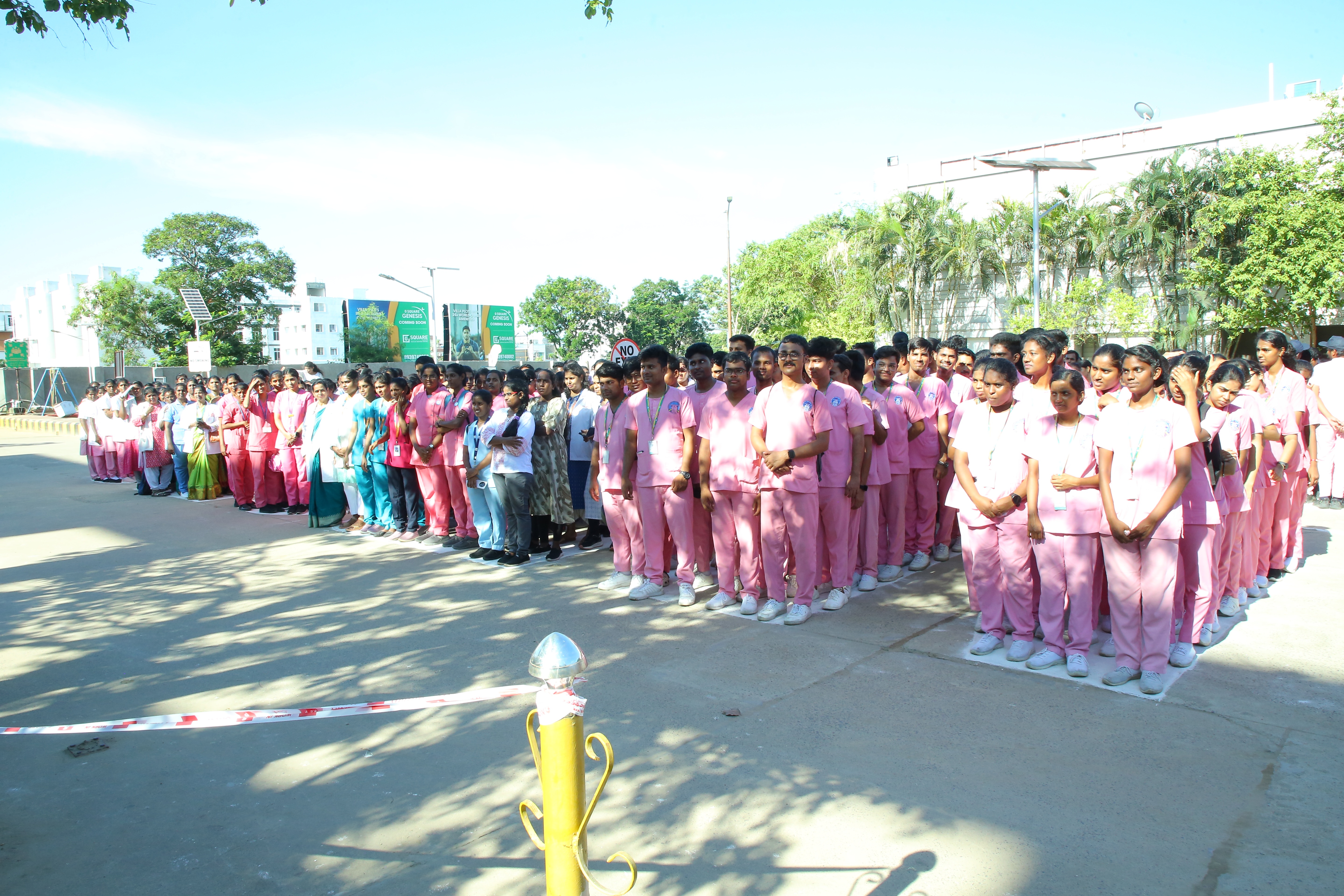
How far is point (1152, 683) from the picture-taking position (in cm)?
482

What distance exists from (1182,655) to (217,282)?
50.7 meters

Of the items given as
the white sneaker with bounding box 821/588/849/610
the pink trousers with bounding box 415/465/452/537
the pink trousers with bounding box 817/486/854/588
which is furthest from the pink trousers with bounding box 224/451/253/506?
the white sneaker with bounding box 821/588/849/610

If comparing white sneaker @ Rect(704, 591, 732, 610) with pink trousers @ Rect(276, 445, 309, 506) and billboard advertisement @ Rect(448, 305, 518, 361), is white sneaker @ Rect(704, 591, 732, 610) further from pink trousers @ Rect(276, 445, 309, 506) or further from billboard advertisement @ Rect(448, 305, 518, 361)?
billboard advertisement @ Rect(448, 305, 518, 361)

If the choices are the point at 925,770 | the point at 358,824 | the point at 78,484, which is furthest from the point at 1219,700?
the point at 78,484

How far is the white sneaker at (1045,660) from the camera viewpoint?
523 cm

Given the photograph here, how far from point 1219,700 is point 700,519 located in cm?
398

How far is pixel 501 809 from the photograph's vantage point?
3754 millimetres

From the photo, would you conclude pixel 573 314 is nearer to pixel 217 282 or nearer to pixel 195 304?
pixel 217 282

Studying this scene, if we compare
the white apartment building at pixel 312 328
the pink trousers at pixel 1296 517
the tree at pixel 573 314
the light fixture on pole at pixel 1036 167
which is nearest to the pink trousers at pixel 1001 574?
the pink trousers at pixel 1296 517

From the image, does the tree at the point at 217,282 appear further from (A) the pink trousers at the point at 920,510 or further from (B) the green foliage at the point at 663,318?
(A) the pink trousers at the point at 920,510

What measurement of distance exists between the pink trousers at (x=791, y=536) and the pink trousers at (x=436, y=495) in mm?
4239

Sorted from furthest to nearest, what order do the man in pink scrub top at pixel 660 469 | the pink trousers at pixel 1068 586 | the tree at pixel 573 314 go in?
the tree at pixel 573 314
the man in pink scrub top at pixel 660 469
the pink trousers at pixel 1068 586

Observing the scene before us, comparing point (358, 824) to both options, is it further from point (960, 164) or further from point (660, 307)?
point (660, 307)

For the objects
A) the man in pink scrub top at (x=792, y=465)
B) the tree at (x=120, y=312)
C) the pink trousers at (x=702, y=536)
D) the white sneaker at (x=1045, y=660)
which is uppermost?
the tree at (x=120, y=312)
